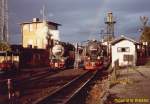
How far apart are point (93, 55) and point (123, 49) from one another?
6.99 metres

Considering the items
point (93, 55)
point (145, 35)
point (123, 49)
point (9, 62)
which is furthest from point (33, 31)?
point (9, 62)

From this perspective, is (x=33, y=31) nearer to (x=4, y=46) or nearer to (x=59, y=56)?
(x=4, y=46)

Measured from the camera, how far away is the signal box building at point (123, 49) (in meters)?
45.9

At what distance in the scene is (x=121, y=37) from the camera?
46.0 metres

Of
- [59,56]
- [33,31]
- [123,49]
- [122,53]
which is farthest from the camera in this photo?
[33,31]

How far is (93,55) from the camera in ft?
134

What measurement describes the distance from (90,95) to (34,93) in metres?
3.12

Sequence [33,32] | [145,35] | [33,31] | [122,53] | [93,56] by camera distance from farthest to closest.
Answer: [33,31] → [33,32] → [145,35] → [122,53] → [93,56]

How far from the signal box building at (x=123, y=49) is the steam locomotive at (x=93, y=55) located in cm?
479

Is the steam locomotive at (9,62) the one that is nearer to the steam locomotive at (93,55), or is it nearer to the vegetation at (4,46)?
the vegetation at (4,46)

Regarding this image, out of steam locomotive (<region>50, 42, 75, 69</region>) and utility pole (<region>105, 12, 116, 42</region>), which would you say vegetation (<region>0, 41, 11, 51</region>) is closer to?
steam locomotive (<region>50, 42, 75, 69</region>)

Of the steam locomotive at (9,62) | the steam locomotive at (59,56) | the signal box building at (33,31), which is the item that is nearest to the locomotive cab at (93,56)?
the steam locomotive at (59,56)

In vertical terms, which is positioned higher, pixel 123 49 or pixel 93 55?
pixel 123 49

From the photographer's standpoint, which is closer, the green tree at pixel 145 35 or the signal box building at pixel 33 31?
the green tree at pixel 145 35
